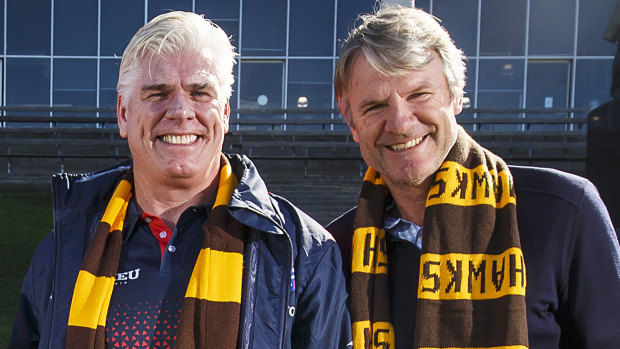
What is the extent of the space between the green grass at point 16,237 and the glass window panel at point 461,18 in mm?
9997

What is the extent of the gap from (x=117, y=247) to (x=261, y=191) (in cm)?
49

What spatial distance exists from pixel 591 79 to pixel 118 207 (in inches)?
569

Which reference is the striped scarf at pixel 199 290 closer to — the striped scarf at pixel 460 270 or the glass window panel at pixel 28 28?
the striped scarf at pixel 460 270

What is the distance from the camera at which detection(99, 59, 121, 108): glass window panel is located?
14913 millimetres

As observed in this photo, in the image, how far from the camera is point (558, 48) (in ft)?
46.9

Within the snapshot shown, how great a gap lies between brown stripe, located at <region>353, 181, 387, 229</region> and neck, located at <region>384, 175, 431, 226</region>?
53 millimetres

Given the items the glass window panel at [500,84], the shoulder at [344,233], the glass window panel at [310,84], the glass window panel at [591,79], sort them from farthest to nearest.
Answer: the glass window panel at [310,84]
the glass window panel at [500,84]
the glass window panel at [591,79]
the shoulder at [344,233]

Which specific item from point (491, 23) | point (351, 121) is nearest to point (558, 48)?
point (491, 23)

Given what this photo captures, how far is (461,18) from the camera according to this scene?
14422mm

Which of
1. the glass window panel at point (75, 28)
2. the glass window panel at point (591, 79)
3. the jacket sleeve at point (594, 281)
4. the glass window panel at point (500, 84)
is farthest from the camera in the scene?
the glass window panel at point (75, 28)

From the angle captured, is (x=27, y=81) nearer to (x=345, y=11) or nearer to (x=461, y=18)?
(x=345, y=11)

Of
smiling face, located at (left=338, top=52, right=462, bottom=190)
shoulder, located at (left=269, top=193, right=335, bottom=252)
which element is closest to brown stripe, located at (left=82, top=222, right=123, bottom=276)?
shoulder, located at (left=269, top=193, right=335, bottom=252)

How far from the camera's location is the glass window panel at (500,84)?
14.3 meters

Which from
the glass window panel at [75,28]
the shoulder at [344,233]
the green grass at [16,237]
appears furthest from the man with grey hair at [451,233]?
the glass window panel at [75,28]
